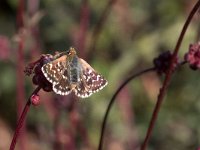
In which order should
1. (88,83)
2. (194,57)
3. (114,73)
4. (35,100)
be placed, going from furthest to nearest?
(114,73) → (194,57) → (88,83) → (35,100)

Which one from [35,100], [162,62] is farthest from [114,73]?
[35,100]

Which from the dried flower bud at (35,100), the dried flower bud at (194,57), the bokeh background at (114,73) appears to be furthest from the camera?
the bokeh background at (114,73)

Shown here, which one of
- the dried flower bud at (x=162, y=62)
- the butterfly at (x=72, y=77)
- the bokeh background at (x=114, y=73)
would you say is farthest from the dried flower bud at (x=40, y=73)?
the bokeh background at (x=114, y=73)

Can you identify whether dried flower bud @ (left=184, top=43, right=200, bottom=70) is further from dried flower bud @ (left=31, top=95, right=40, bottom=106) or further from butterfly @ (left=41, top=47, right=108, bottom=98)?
dried flower bud @ (left=31, top=95, right=40, bottom=106)

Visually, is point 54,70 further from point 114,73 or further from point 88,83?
point 114,73

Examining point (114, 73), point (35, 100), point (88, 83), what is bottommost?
point (35, 100)

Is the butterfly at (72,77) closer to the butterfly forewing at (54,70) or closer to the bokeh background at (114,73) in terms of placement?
the butterfly forewing at (54,70)

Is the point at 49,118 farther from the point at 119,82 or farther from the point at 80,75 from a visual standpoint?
the point at 80,75

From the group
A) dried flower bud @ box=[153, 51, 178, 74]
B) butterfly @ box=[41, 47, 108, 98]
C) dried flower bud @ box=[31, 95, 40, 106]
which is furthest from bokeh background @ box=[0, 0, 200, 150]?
dried flower bud @ box=[31, 95, 40, 106]

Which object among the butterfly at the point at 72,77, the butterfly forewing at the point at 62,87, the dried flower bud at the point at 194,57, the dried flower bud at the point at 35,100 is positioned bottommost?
the dried flower bud at the point at 35,100
